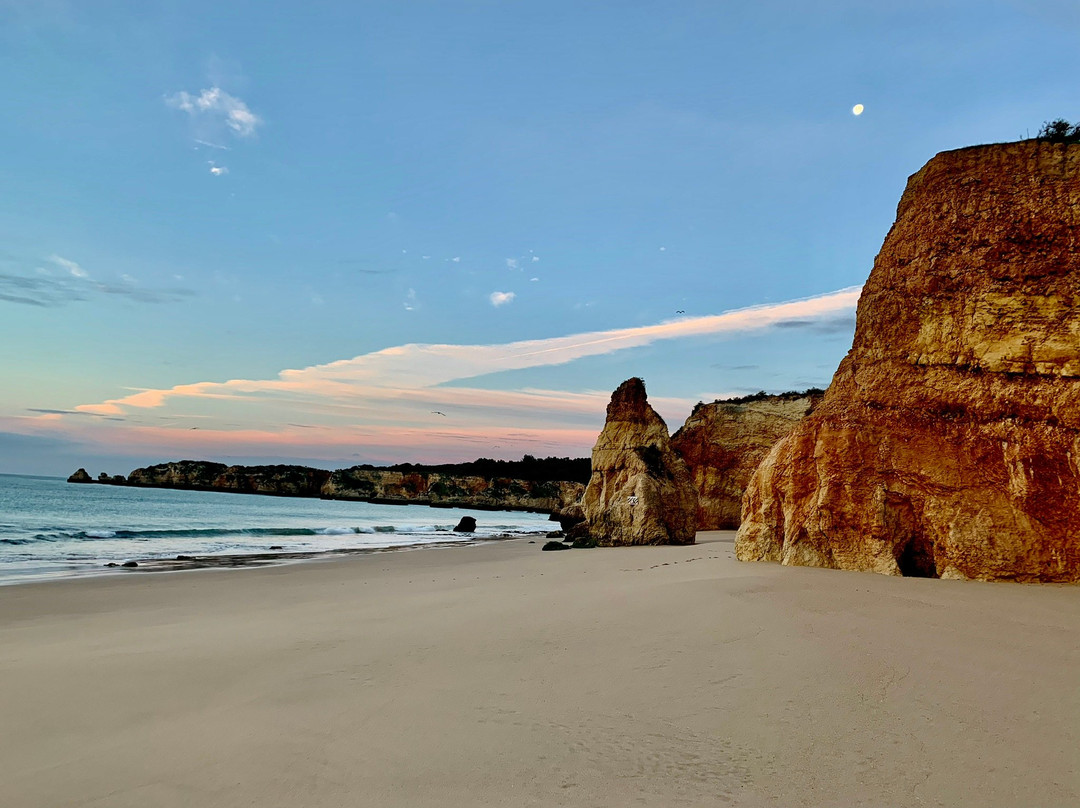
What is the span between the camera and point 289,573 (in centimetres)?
1464

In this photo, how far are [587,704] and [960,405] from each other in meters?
6.70

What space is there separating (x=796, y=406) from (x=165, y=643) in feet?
96.8

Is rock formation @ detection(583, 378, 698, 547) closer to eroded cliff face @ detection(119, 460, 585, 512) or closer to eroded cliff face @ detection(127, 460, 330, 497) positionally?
eroded cliff face @ detection(119, 460, 585, 512)

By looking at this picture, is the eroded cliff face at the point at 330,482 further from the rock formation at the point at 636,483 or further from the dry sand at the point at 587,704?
the dry sand at the point at 587,704

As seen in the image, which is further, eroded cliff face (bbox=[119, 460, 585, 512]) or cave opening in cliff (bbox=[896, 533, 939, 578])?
eroded cliff face (bbox=[119, 460, 585, 512])

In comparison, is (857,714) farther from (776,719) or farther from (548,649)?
(548,649)

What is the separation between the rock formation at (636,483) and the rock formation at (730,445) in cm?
858

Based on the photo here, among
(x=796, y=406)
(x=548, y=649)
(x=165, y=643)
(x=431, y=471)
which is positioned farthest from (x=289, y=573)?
(x=431, y=471)

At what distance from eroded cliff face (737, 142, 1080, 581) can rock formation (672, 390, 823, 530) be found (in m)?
22.8

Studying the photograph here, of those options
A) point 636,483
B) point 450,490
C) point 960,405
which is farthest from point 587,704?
point 450,490

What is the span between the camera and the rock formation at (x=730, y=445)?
102 feet

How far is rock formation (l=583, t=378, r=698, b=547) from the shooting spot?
2134 centimetres

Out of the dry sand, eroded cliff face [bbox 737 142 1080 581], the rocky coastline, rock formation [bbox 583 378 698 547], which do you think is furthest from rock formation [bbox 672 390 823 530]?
the rocky coastline

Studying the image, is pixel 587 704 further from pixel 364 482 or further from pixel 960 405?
pixel 364 482
